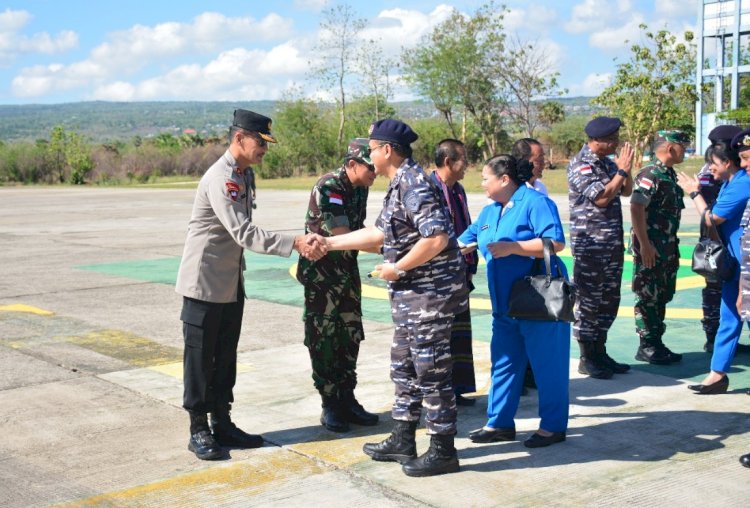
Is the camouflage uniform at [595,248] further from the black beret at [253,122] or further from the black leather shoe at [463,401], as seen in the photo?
the black beret at [253,122]

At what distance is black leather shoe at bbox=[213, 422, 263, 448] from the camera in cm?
555

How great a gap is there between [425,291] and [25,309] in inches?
267

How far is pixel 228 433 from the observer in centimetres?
558

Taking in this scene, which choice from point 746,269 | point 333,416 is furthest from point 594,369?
point 333,416

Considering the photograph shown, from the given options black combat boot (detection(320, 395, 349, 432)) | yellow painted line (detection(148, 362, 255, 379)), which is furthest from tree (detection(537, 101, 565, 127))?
black combat boot (detection(320, 395, 349, 432))

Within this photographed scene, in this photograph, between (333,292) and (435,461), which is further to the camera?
(333,292)

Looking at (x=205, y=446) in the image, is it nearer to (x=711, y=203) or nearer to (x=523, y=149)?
(x=523, y=149)

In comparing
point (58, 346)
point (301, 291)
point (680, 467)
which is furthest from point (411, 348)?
point (301, 291)

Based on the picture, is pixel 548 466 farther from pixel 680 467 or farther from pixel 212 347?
pixel 212 347

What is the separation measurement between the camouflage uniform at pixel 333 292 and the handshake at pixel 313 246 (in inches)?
11.8

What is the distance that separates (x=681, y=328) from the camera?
28.7 ft

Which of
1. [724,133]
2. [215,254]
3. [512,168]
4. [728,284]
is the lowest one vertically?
[728,284]

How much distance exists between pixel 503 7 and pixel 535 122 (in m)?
6.09

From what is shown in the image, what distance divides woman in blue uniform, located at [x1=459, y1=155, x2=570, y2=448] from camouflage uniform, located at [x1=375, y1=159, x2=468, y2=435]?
23.2 inches
